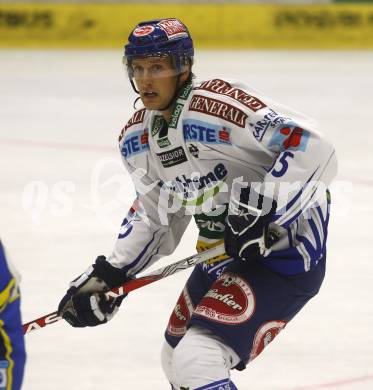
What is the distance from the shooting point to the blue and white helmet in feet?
10.7

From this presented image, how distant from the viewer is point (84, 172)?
743 cm

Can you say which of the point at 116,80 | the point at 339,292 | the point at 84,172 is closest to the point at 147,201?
the point at 339,292

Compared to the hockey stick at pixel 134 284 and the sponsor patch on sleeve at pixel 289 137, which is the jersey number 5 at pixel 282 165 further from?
the hockey stick at pixel 134 284

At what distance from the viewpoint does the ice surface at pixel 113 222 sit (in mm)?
4125

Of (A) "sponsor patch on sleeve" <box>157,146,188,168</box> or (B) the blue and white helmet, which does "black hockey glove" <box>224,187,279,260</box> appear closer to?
(A) "sponsor patch on sleeve" <box>157,146,188,168</box>

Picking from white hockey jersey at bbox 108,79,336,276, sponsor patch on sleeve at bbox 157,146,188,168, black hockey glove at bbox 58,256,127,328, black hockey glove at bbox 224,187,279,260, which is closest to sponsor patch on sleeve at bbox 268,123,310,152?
white hockey jersey at bbox 108,79,336,276

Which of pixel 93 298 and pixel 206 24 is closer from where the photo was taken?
pixel 93 298

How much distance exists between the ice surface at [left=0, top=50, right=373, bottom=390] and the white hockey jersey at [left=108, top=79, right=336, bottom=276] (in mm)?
811

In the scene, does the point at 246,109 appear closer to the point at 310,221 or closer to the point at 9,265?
the point at 310,221

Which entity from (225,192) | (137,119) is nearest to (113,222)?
(137,119)

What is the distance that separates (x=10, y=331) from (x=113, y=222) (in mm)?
3930

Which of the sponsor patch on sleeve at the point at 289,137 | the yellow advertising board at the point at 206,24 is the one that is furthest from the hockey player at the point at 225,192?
the yellow advertising board at the point at 206,24

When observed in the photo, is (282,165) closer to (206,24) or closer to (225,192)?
(225,192)

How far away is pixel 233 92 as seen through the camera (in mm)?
3256
